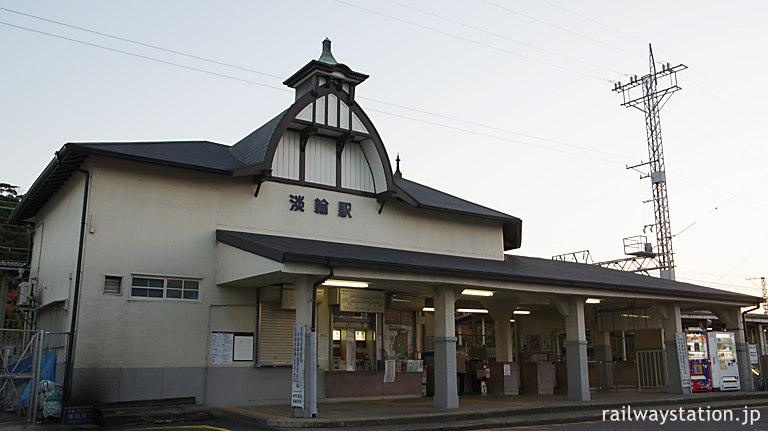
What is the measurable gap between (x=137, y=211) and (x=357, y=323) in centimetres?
719

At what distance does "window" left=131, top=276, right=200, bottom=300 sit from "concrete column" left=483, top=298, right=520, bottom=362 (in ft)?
33.4

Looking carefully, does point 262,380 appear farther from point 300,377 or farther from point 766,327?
point 766,327

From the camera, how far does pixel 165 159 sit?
1573 cm

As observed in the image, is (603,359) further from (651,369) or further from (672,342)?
(672,342)

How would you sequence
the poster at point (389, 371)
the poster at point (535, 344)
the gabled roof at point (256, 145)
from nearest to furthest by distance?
the gabled roof at point (256, 145) < the poster at point (389, 371) < the poster at point (535, 344)

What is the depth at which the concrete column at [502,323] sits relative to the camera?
21684mm

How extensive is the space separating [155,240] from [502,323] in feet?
38.7

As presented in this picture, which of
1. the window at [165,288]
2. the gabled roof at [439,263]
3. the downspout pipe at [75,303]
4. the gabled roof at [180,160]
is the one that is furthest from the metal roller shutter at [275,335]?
the downspout pipe at [75,303]

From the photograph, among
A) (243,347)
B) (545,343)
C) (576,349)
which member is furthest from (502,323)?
(243,347)

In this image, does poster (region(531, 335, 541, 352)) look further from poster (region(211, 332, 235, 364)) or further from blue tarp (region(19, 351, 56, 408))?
blue tarp (region(19, 351, 56, 408))

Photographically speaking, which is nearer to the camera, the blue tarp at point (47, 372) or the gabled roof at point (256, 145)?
the blue tarp at point (47, 372)

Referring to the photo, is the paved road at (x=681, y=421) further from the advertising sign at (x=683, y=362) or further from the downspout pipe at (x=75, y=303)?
the downspout pipe at (x=75, y=303)

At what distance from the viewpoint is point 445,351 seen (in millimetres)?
15930

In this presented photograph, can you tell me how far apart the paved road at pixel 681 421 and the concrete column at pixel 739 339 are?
542 centimetres
